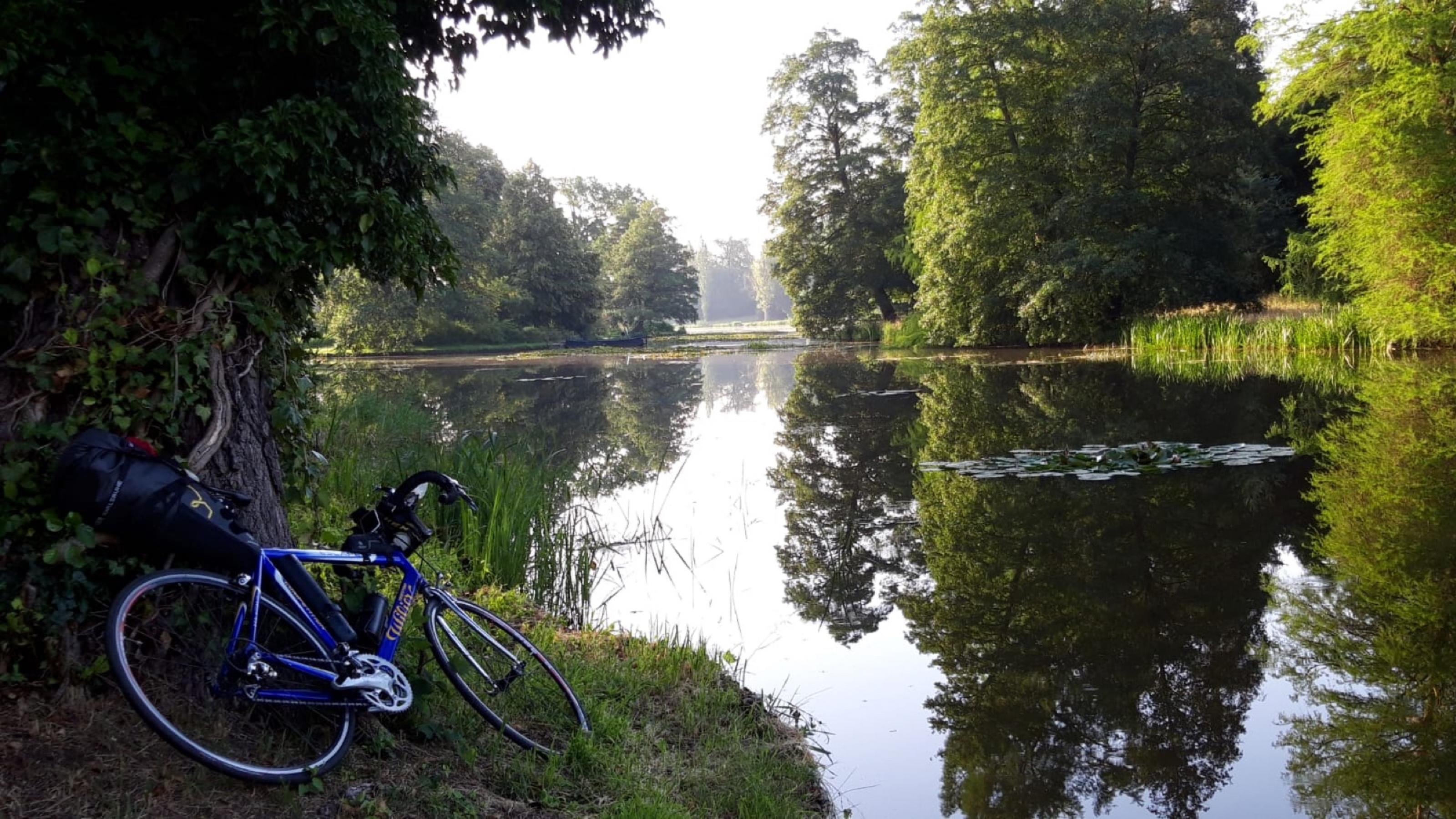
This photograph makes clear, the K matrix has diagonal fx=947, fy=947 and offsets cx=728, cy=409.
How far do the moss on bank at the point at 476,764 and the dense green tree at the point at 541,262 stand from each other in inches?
1925

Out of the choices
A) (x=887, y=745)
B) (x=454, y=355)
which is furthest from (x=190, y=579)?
(x=454, y=355)

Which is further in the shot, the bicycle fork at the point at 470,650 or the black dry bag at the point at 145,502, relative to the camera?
the bicycle fork at the point at 470,650

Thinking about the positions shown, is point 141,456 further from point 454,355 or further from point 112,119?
point 454,355

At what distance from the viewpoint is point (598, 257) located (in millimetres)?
57906

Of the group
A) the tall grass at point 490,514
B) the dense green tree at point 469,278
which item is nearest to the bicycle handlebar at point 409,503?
the tall grass at point 490,514

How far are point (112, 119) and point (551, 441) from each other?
9521 millimetres

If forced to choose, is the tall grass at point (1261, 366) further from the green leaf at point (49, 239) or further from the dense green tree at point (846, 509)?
the green leaf at point (49, 239)

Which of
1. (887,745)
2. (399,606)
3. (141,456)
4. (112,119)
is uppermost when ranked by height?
(112,119)

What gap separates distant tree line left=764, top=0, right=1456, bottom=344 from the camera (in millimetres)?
21141

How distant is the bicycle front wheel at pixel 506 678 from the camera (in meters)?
3.35

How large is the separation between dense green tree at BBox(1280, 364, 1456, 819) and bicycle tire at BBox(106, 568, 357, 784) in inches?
132

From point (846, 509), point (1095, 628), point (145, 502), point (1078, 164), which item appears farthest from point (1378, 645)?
point (1078, 164)

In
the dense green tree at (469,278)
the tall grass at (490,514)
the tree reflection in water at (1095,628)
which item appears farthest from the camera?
the dense green tree at (469,278)

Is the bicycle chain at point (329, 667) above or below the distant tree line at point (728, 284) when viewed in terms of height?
below
